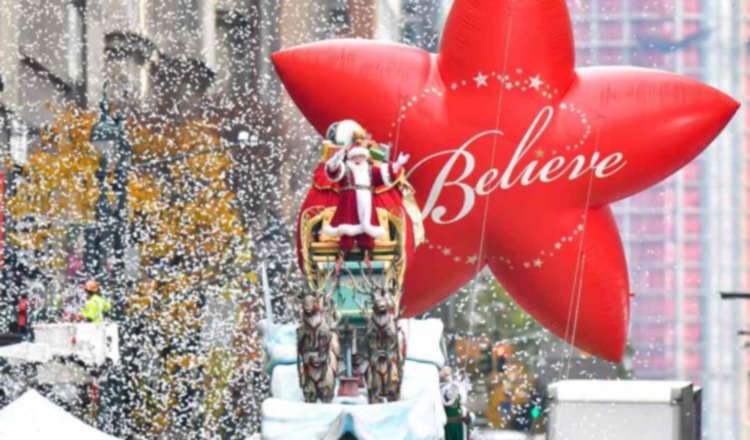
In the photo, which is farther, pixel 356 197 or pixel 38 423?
pixel 38 423

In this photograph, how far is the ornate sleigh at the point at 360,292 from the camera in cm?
983

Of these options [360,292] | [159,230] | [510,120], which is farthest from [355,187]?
[159,230]

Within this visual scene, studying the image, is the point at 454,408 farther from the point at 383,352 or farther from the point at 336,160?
the point at 336,160

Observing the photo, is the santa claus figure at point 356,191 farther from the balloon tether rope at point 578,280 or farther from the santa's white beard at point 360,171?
the balloon tether rope at point 578,280

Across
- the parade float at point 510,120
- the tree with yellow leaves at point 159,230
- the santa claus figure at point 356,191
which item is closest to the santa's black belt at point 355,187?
the santa claus figure at point 356,191

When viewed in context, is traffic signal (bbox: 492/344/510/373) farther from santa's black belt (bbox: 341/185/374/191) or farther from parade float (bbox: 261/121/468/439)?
Answer: santa's black belt (bbox: 341/185/374/191)

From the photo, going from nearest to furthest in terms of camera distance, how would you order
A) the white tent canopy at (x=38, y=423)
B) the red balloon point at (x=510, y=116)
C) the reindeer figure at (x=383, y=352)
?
the reindeer figure at (x=383, y=352) → the white tent canopy at (x=38, y=423) → the red balloon point at (x=510, y=116)

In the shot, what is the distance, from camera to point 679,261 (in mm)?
13961

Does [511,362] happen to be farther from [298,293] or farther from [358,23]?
[298,293]

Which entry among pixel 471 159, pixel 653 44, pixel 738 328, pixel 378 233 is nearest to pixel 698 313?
pixel 738 328

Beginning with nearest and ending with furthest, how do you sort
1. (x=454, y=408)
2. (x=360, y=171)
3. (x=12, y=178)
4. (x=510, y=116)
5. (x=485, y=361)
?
(x=360, y=171) < (x=454, y=408) < (x=510, y=116) < (x=485, y=361) < (x=12, y=178)

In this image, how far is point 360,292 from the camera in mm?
10117

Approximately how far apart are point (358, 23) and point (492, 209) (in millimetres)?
3869

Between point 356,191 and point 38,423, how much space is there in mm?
2145
